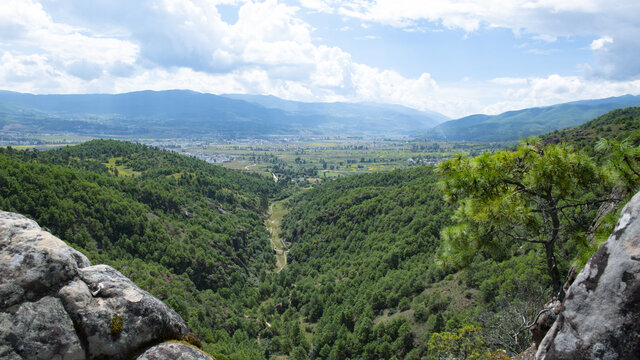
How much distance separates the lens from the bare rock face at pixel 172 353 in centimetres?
705

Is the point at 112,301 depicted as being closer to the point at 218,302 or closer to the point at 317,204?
the point at 218,302

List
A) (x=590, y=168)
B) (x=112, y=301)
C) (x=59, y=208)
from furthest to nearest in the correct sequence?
(x=59, y=208) < (x=590, y=168) < (x=112, y=301)

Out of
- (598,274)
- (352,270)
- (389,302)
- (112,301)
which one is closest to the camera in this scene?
(598,274)

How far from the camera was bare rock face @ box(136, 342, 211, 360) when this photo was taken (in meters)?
7.05

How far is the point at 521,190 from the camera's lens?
26.8 ft

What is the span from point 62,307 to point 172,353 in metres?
2.43

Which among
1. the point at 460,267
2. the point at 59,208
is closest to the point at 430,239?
the point at 460,267

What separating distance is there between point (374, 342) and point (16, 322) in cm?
3804

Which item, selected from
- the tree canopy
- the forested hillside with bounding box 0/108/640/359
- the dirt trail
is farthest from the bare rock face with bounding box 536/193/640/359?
the dirt trail

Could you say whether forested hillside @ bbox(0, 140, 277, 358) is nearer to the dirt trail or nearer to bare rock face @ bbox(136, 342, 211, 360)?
the dirt trail

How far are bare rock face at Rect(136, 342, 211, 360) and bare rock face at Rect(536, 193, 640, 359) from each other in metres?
7.28

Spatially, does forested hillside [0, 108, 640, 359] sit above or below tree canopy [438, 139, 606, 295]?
below

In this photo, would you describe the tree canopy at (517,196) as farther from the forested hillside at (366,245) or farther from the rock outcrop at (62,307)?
the rock outcrop at (62,307)

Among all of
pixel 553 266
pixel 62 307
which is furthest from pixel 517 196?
pixel 62 307
